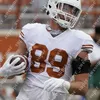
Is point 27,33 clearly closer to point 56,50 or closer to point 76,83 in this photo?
point 56,50

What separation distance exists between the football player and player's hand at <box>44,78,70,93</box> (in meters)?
0.14

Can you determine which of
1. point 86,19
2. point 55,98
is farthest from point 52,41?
point 86,19

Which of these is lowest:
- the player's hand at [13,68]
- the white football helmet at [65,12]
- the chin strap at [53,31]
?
the player's hand at [13,68]

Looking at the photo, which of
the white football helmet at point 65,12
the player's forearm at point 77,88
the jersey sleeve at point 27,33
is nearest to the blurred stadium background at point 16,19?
the jersey sleeve at point 27,33

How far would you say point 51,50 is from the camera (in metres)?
3.46

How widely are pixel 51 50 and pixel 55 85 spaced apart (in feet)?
1.16

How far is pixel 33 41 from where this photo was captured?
3502 millimetres

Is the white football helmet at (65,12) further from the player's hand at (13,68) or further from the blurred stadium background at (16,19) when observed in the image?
the blurred stadium background at (16,19)

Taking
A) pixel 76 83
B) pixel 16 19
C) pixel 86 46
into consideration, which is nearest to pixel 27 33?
pixel 86 46

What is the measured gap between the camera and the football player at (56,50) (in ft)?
11.2

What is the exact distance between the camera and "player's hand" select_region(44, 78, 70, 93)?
3.18 metres

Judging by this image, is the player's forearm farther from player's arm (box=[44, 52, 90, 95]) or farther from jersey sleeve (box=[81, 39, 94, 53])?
jersey sleeve (box=[81, 39, 94, 53])

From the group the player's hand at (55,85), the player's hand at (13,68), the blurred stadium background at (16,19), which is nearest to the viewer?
Result: the player's hand at (55,85)

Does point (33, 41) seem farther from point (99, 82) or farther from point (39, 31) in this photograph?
point (99, 82)
